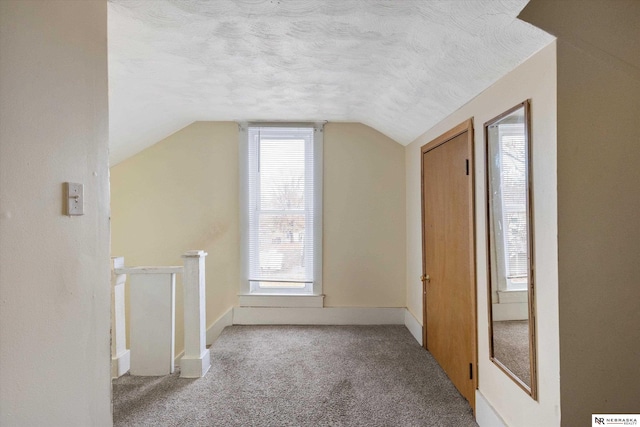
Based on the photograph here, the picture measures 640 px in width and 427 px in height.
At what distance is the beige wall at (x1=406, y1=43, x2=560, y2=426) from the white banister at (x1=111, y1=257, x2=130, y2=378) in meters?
2.64

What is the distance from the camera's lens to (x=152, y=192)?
12.5 ft

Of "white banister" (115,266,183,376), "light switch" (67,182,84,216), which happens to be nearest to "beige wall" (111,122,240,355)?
"white banister" (115,266,183,376)

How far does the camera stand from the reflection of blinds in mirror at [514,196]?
165cm

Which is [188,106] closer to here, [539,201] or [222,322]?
[222,322]

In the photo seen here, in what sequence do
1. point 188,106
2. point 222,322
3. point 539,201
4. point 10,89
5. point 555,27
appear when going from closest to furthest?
point 10,89 < point 555,27 < point 539,201 < point 188,106 < point 222,322

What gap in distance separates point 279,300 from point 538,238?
9.26 feet

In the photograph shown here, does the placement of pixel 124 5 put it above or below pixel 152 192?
above

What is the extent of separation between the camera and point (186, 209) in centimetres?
381

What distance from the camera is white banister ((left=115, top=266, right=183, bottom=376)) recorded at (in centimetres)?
265

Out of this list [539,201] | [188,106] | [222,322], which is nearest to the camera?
[539,201]

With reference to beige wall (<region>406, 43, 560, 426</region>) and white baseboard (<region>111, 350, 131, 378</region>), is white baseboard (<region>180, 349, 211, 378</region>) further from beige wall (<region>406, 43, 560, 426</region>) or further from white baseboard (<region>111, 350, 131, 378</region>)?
beige wall (<region>406, 43, 560, 426</region>)

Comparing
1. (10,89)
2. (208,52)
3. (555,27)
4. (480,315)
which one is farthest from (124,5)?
(480,315)

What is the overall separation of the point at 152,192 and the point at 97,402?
2.71m

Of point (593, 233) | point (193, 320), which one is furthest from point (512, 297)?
point (193, 320)
